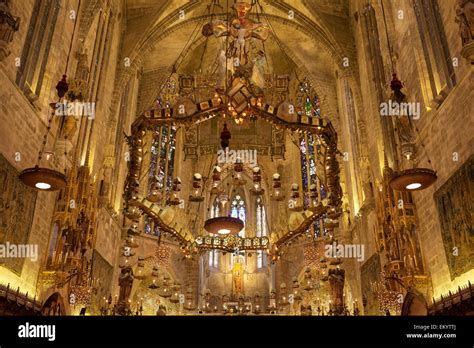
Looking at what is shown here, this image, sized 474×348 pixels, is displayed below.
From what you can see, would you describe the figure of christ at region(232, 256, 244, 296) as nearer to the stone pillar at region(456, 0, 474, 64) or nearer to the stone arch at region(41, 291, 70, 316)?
the stone arch at region(41, 291, 70, 316)

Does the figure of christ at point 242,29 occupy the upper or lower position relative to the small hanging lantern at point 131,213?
upper

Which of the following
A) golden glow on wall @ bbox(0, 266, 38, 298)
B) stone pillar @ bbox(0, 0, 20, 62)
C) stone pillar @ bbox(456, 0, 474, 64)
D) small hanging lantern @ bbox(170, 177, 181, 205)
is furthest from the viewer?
small hanging lantern @ bbox(170, 177, 181, 205)

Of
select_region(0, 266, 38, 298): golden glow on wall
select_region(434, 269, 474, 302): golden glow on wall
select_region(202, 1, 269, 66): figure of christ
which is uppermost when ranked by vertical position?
select_region(202, 1, 269, 66): figure of christ

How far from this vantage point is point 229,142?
14156mm

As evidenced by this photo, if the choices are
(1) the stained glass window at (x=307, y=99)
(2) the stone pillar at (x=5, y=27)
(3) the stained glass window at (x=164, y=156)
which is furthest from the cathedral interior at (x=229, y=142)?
(1) the stained glass window at (x=307, y=99)

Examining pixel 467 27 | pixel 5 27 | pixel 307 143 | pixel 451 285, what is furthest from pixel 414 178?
pixel 307 143

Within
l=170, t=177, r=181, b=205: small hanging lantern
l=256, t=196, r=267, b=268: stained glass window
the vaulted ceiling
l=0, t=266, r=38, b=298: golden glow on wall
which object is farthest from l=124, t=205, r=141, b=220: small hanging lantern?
l=256, t=196, r=267, b=268: stained glass window

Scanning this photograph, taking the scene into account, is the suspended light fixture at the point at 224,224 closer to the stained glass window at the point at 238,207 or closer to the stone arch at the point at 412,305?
the stone arch at the point at 412,305

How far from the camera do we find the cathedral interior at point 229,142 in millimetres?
8930

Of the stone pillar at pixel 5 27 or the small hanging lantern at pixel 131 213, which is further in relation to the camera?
the small hanging lantern at pixel 131 213

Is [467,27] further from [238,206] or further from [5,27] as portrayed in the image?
[238,206]

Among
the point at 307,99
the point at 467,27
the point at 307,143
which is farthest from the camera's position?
the point at 307,99

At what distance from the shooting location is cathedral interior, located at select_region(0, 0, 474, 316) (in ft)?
29.3
